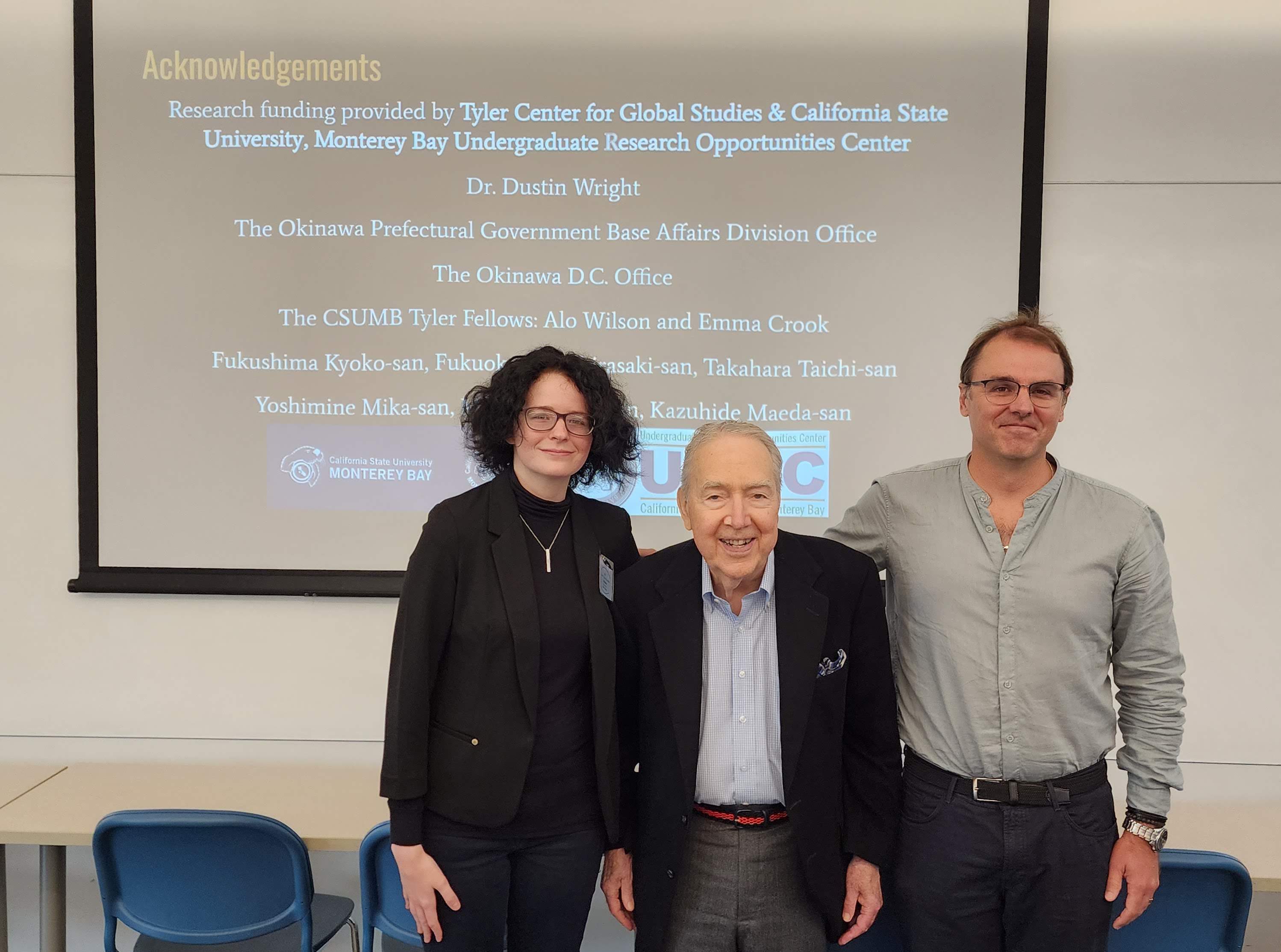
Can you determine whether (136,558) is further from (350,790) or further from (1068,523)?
(1068,523)

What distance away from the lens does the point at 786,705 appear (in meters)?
1.45

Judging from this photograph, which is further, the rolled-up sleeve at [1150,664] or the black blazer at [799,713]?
the rolled-up sleeve at [1150,664]

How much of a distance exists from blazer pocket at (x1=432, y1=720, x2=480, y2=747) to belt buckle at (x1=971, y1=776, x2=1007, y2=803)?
859 mm

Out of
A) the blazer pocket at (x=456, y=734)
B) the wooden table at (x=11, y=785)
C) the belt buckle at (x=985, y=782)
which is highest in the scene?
the blazer pocket at (x=456, y=734)

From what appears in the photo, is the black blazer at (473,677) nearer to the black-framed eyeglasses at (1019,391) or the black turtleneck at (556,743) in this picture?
the black turtleneck at (556,743)

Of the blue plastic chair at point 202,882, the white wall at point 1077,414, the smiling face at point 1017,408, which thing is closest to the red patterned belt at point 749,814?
the smiling face at point 1017,408

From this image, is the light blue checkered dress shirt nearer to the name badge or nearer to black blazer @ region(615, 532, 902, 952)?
black blazer @ region(615, 532, 902, 952)

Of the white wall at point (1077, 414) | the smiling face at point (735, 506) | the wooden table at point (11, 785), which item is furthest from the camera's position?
the white wall at point (1077, 414)

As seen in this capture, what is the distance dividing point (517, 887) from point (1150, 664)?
1.21 m

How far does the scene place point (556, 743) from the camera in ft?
5.02

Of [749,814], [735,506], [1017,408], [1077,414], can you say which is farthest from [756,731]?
[1077,414]

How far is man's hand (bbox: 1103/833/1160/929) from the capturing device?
1.56 m

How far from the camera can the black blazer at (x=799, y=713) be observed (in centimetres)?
→ 145

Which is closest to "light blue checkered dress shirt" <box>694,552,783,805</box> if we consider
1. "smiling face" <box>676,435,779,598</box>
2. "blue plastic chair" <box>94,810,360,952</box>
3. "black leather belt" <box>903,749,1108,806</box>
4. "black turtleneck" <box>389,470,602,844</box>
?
"smiling face" <box>676,435,779,598</box>
